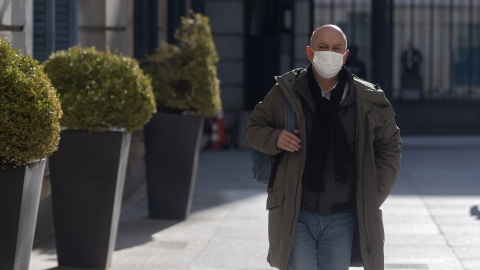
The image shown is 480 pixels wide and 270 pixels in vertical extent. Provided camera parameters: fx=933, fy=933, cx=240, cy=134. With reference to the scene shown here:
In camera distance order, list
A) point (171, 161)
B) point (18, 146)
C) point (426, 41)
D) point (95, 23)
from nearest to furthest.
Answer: point (18, 146) → point (171, 161) → point (95, 23) → point (426, 41)

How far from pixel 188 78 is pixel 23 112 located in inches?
174

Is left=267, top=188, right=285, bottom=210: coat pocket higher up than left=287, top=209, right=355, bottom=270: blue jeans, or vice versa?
left=267, top=188, right=285, bottom=210: coat pocket

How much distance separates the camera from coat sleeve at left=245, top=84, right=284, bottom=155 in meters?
4.56

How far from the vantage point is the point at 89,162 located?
6.86 meters

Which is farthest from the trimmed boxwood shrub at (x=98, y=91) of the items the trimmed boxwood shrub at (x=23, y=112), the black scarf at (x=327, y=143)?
the black scarf at (x=327, y=143)

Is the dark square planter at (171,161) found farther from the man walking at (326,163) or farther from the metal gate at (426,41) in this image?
the metal gate at (426,41)

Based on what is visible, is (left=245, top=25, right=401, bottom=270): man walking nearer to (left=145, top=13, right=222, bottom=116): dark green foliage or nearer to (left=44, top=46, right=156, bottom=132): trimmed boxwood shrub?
(left=44, top=46, right=156, bottom=132): trimmed boxwood shrub

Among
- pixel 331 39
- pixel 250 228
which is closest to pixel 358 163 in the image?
pixel 331 39

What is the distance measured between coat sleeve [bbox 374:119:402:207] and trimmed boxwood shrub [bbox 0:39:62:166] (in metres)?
1.75

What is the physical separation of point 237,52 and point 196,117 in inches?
327

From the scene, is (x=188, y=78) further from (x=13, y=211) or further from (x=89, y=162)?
(x=13, y=211)

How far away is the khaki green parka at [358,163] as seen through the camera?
456cm

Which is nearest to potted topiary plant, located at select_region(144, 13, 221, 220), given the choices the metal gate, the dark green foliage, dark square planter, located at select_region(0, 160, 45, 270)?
the dark green foliage

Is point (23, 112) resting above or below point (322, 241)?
above
